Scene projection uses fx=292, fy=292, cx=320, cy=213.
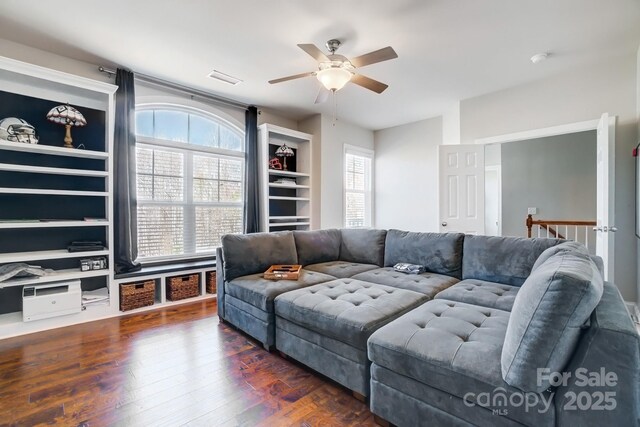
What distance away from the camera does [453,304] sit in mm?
2037

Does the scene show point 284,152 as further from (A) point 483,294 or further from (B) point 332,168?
(A) point 483,294

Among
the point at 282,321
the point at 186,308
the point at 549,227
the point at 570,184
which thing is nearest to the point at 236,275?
the point at 282,321

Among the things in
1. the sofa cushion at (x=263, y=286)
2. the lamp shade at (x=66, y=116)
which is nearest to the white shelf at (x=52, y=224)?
the lamp shade at (x=66, y=116)

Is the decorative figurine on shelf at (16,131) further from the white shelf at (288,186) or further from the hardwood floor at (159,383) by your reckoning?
the white shelf at (288,186)

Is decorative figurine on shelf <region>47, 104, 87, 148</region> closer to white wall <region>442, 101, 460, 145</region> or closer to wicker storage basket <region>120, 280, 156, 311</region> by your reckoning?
wicker storage basket <region>120, 280, 156, 311</region>


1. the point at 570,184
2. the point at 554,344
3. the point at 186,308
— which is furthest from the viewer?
the point at 570,184

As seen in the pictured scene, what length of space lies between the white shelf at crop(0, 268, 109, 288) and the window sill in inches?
8.8

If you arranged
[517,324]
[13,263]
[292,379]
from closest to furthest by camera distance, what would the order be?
[517,324]
[292,379]
[13,263]

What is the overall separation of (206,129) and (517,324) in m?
4.29

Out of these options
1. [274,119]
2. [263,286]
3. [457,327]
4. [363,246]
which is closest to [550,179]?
[363,246]

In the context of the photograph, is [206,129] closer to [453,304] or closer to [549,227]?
[453,304]

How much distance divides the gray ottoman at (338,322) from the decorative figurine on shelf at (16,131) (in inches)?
112

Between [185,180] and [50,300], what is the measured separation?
1938 millimetres

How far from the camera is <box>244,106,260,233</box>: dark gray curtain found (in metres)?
4.44
